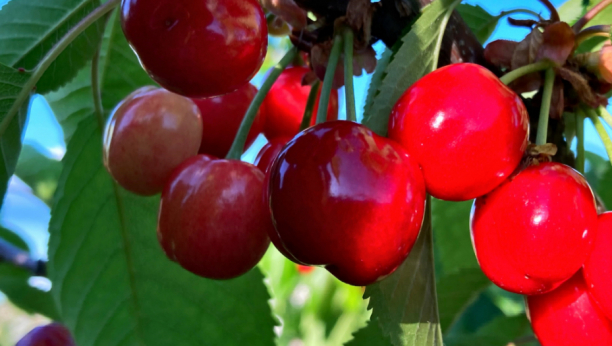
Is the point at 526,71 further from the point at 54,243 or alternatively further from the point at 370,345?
the point at 54,243

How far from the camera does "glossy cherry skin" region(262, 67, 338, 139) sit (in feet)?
4.14

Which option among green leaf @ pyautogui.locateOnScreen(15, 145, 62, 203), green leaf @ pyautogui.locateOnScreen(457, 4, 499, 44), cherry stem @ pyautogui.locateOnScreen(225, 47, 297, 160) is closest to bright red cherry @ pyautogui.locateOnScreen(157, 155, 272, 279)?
cherry stem @ pyautogui.locateOnScreen(225, 47, 297, 160)

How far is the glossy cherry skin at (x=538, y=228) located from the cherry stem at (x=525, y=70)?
0.14 m

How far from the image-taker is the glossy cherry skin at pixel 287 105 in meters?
1.26

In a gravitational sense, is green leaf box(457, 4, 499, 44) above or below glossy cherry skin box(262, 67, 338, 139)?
above

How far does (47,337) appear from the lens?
1378 mm

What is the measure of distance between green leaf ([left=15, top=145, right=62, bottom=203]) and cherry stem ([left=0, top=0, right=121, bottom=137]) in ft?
3.60

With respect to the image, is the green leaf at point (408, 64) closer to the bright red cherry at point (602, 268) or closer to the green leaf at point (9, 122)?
the bright red cherry at point (602, 268)

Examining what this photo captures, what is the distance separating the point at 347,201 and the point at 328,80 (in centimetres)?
28

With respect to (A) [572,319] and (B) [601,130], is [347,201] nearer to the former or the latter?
(A) [572,319]

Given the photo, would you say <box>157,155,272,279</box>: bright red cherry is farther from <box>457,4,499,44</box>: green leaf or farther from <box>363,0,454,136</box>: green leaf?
<box>457,4,499,44</box>: green leaf

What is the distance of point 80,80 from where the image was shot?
4.99 ft

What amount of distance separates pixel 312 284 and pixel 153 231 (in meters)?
2.25

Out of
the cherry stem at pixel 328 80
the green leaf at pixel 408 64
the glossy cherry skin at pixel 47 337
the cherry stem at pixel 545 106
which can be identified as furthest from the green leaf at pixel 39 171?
the cherry stem at pixel 545 106
